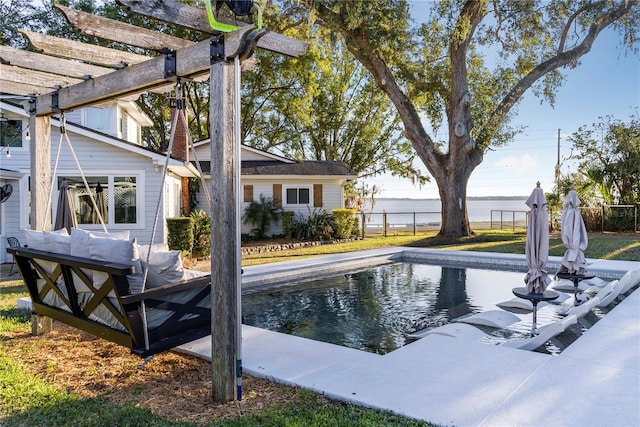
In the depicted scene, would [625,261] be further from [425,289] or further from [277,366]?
[277,366]

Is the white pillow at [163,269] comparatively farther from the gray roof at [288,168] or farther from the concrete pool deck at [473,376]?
the gray roof at [288,168]

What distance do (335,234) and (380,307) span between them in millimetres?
10164

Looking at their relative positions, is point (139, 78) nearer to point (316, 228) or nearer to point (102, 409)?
point (102, 409)

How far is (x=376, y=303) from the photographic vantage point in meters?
7.15

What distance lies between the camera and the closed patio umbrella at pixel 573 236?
21.4 feet

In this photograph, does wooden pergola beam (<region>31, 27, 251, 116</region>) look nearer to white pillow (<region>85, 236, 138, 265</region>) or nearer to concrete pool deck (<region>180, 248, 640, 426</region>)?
white pillow (<region>85, 236, 138, 265</region>)

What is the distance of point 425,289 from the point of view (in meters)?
8.28

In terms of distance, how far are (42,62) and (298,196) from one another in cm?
1368

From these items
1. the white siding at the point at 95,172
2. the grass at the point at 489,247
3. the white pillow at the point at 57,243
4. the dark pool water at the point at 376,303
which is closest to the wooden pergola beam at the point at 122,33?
the white pillow at the point at 57,243

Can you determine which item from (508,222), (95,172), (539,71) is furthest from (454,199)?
(95,172)

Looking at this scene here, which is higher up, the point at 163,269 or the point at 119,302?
the point at 163,269

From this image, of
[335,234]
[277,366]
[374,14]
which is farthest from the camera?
[335,234]

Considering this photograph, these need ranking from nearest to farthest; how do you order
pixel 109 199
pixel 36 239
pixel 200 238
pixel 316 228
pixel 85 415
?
pixel 85 415 < pixel 36 239 < pixel 109 199 < pixel 200 238 < pixel 316 228

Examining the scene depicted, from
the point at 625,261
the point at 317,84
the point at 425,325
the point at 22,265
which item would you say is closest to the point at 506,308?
the point at 425,325
